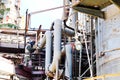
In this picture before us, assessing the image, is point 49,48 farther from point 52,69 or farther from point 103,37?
point 103,37

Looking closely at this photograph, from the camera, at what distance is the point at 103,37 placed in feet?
26.3

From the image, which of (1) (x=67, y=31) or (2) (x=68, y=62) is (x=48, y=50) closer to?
(1) (x=67, y=31)

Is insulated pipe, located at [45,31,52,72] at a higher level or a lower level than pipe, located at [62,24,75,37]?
lower

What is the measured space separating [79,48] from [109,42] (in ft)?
7.49

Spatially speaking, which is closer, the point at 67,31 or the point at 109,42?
the point at 109,42

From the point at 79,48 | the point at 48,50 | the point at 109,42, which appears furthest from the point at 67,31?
the point at 109,42

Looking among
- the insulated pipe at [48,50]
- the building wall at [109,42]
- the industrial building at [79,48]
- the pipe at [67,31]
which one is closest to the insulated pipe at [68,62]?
the industrial building at [79,48]

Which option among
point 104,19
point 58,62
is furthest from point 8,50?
point 104,19

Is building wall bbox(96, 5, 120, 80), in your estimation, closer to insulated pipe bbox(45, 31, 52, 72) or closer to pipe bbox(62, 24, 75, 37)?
pipe bbox(62, 24, 75, 37)

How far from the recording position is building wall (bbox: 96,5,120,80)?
24.1 feet

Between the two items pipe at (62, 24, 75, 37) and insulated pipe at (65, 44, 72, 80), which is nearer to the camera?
insulated pipe at (65, 44, 72, 80)

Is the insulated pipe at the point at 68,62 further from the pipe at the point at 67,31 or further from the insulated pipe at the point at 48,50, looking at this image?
the insulated pipe at the point at 48,50

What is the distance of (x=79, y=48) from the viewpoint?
9.87 metres

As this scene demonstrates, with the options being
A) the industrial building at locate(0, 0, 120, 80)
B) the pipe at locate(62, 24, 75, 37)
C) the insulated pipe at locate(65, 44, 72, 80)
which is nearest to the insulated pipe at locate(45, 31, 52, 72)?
the industrial building at locate(0, 0, 120, 80)
